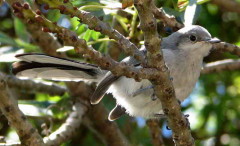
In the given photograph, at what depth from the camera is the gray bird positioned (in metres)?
3.07

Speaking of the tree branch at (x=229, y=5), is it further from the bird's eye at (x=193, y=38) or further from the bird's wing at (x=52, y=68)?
the bird's wing at (x=52, y=68)

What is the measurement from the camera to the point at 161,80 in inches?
87.4

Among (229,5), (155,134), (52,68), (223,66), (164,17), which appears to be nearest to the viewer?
(164,17)

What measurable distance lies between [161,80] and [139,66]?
0.93m

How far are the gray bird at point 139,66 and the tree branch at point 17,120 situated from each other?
38 cm

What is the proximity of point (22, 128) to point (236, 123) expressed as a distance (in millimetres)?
2352

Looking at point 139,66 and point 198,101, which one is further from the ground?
point 139,66

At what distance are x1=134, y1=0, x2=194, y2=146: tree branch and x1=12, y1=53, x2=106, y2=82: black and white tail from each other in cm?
79

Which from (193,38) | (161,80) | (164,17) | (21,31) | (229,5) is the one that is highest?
(161,80)

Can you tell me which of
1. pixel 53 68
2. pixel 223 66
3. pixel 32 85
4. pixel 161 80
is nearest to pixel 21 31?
pixel 32 85

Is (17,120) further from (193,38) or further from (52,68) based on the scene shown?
(193,38)

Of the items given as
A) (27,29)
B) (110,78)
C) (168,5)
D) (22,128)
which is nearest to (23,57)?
(22,128)

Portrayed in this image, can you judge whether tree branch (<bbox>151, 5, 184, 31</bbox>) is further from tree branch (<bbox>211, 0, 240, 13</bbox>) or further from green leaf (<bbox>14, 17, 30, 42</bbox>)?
green leaf (<bbox>14, 17, 30, 42</bbox>)

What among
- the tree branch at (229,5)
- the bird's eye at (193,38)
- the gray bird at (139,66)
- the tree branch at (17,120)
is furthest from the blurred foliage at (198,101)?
the tree branch at (17,120)
